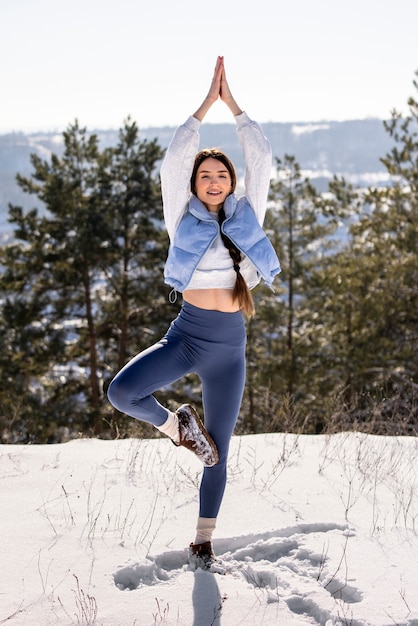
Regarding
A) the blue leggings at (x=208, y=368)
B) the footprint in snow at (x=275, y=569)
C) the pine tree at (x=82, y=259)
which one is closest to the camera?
the footprint in snow at (x=275, y=569)

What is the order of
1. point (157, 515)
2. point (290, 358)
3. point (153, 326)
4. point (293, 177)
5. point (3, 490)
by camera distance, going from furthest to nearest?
point (293, 177)
point (290, 358)
point (153, 326)
point (3, 490)
point (157, 515)

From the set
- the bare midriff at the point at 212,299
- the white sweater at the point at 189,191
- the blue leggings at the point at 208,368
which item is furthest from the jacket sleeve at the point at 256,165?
the blue leggings at the point at 208,368

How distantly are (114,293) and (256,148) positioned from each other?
1362 cm

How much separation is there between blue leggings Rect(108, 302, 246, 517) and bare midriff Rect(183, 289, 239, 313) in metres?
0.03

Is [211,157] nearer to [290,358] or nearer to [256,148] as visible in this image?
[256,148]

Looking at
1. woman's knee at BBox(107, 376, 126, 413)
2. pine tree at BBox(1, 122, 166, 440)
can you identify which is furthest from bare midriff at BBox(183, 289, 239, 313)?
pine tree at BBox(1, 122, 166, 440)

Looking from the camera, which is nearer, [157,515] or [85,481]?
[157,515]

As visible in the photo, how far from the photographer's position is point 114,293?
16.6m

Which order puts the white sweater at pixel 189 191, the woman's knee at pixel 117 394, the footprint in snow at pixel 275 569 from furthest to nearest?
the white sweater at pixel 189 191 < the woman's knee at pixel 117 394 < the footprint in snow at pixel 275 569

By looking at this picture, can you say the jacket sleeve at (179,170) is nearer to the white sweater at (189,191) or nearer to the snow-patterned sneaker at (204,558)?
the white sweater at (189,191)

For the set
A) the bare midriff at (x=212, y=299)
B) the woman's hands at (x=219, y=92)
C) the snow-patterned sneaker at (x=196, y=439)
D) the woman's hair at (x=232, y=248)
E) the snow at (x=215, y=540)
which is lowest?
the snow at (x=215, y=540)

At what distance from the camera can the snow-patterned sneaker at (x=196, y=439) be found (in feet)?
9.98

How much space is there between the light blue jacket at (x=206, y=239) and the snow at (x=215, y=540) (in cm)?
144

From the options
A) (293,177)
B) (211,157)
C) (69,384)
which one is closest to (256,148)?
(211,157)
